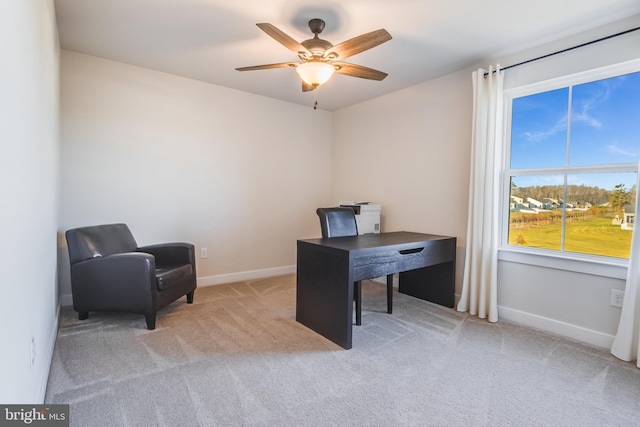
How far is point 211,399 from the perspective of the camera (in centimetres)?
170

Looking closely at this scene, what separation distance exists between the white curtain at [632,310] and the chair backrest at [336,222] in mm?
2083

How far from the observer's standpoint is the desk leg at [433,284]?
10.5 ft

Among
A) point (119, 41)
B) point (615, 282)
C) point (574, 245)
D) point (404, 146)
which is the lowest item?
point (615, 282)

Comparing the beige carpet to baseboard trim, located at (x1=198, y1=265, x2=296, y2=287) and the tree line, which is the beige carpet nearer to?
baseboard trim, located at (x1=198, y1=265, x2=296, y2=287)

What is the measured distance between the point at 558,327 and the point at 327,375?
2.01 m

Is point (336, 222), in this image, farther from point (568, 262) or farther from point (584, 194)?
point (584, 194)

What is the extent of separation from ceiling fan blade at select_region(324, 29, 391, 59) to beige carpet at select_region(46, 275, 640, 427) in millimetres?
2132

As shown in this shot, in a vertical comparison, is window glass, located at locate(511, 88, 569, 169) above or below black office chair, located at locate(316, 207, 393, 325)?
above

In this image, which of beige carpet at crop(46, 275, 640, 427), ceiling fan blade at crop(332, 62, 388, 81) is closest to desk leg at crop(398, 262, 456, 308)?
beige carpet at crop(46, 275, 640, 427)

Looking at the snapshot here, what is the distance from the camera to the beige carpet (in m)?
1.59

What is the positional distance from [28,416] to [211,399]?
2.48 feet

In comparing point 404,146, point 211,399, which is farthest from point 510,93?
point 211,399

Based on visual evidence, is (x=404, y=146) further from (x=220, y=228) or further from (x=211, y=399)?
(x=211, y=399)

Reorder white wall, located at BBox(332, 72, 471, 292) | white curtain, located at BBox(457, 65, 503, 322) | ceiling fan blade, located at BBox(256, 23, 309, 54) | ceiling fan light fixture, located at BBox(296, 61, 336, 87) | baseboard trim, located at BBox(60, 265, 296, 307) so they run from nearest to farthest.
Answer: ceiling fan blade, located at BBox(256, 23, 309, 54)
ceiling fan light fixture, located at BBox(296, 61, 336, 87)
white curtain, located at BBox(457, 65, 503, 322)
white wall, located at BBox(332, 72, 471, 292)
baseboard trim, located at BBox(60, 265, 296, 307)
